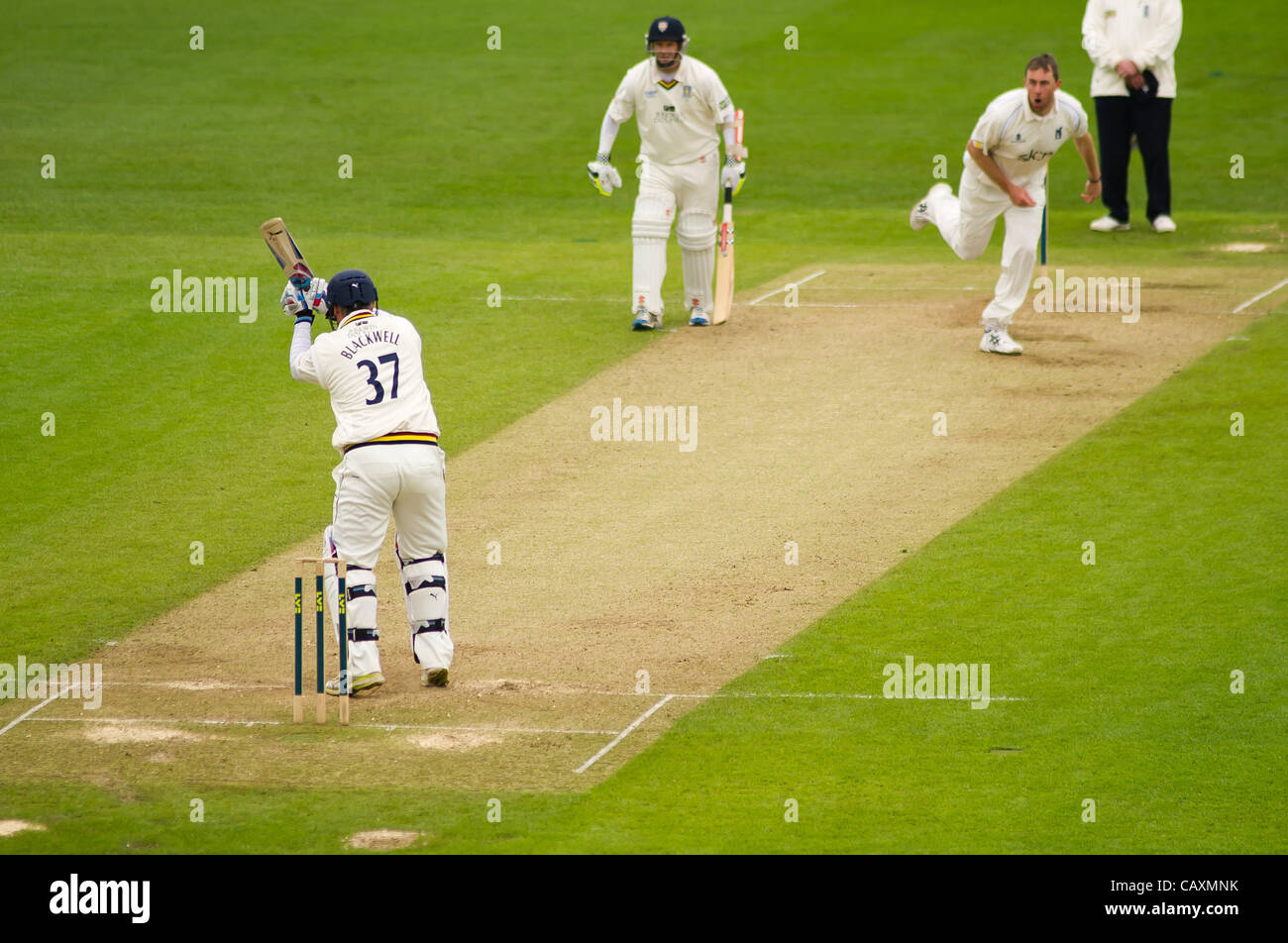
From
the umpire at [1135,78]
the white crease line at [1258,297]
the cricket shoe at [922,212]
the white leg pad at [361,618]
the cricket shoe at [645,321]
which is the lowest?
the white leg pad at [361,618]

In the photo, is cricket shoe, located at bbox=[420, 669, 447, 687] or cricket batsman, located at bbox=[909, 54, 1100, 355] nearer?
cricket shoe, located at bbox=[420, 669, 447, 687]

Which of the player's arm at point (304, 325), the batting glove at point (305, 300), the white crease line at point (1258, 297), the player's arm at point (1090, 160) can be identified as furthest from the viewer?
the white crease line at point (1258, 297)

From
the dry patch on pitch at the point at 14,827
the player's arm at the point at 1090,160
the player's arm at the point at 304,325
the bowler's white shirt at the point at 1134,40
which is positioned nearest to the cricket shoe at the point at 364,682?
the player's arm at the point at 304,325

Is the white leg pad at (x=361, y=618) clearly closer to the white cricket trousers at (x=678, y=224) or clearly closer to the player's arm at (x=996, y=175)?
the white cricket trousers at (x=678, y=224)

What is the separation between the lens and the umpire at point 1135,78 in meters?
19.6

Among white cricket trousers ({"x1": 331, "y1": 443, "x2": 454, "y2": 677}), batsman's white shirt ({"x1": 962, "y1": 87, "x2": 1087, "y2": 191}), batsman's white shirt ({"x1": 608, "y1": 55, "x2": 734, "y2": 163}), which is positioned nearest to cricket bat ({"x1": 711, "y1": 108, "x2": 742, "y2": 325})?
batsman's white shirt ({"x1": 608, "y1": 55, "x2": 734, "y2": 163})

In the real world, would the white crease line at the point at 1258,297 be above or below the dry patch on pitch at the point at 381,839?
above

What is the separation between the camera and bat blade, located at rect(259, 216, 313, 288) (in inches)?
393

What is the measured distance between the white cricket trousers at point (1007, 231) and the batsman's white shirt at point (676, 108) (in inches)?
89.9

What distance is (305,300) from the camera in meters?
9.97

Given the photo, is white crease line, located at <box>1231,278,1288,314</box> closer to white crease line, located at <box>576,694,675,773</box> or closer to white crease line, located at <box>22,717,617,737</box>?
white crease line, located at <box>576,694,675,773</box>

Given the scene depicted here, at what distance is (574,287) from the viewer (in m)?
18.1

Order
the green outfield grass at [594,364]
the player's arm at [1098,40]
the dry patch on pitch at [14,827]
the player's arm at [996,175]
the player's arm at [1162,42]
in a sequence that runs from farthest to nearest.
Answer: the player's arm at [1098,40]
the player's arm at [1162,42]
the player's arm at [996,175]
the green outfield grass at [594,364]
the dry patch on pitch at [14,827]

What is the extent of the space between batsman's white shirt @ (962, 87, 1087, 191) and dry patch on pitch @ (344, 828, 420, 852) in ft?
29.4
